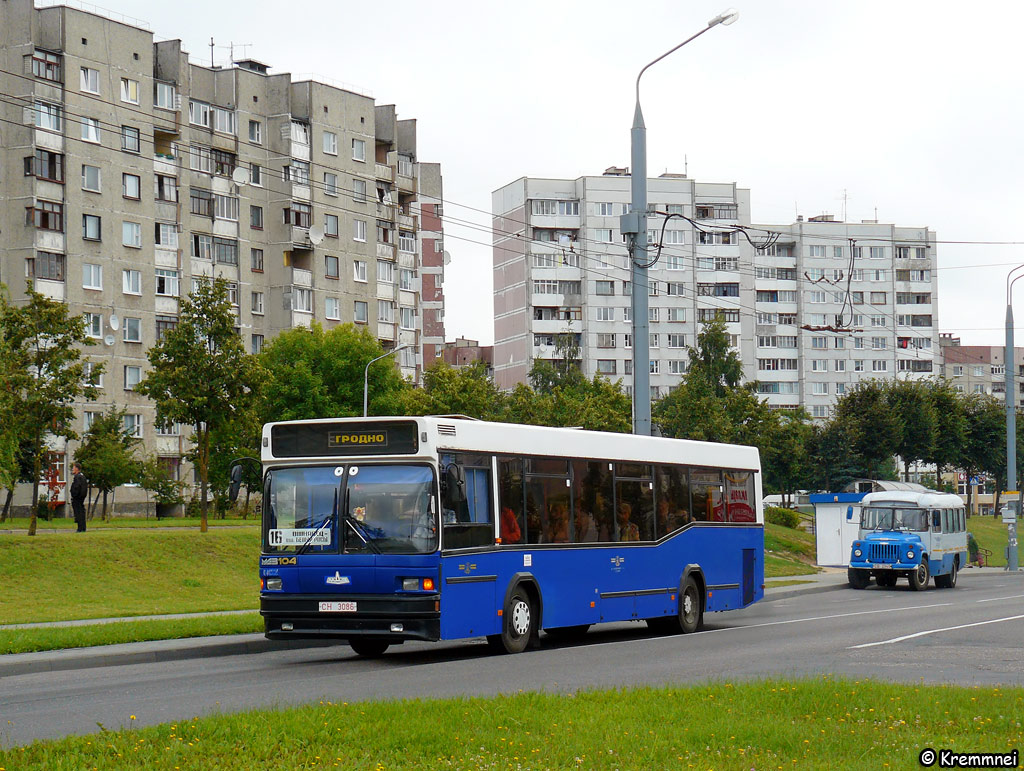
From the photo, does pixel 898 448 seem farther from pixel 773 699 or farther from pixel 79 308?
pixel 773 699

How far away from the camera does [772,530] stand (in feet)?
189

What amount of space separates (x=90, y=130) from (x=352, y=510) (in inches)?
2259

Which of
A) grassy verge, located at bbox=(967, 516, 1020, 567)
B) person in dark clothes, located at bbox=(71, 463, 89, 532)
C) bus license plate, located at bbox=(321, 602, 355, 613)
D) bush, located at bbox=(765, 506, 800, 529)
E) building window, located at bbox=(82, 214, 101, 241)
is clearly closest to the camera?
bus license plate, located at bbox=(321, 602, 355, 613)

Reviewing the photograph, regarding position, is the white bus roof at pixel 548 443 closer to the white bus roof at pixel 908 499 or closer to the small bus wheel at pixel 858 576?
the small bus wheel at pixel 858 576

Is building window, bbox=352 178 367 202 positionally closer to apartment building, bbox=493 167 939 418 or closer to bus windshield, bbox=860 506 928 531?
apartment building, bbox=493 167 939 418

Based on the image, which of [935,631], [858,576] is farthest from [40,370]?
[935,631]

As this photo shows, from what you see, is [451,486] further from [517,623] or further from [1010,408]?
[1010,408]

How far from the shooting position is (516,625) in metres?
17.8

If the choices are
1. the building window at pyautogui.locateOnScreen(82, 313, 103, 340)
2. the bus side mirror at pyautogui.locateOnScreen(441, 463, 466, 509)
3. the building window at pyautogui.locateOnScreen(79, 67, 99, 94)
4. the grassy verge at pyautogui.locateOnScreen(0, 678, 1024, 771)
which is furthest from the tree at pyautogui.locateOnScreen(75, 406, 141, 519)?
the grassy verge at pyautogui.locateOnScreen(0, 678, 1024, 771)

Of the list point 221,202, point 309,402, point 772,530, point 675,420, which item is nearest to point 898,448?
point 675,420

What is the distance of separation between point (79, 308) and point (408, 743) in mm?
62305

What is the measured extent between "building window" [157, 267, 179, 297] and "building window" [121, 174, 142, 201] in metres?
4.01

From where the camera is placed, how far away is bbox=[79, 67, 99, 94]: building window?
68500mm

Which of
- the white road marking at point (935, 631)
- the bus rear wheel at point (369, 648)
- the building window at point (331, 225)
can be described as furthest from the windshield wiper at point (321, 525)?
the building window at point (331, 225)
